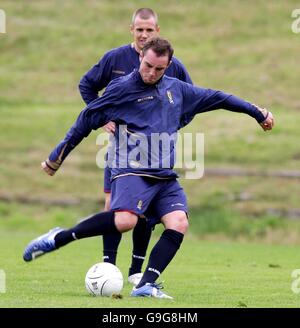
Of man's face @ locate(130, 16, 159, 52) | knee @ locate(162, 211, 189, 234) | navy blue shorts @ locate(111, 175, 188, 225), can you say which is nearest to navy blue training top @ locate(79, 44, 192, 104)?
man's face @ locate(130, 16, 159, 52)

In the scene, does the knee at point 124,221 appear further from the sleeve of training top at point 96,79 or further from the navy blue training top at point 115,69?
the sleeve of training top at point 96,79

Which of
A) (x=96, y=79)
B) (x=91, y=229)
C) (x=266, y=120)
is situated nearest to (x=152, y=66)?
(x=266, y=120)

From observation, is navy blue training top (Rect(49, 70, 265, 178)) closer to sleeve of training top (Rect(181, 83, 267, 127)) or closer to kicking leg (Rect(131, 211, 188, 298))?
sleeve of training top (Rect(181, 83, 267, 127))

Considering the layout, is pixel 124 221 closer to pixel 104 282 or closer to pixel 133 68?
pixel 104 282

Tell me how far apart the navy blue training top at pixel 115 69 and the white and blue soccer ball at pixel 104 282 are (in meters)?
2.74

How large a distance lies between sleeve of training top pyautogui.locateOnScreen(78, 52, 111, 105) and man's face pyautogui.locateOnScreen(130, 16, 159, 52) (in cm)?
52

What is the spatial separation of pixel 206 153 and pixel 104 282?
20.6 meters

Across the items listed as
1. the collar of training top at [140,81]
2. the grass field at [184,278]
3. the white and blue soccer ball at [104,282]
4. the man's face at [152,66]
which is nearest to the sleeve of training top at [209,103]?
the collar of training top at [140,81]

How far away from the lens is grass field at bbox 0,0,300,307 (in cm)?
1290

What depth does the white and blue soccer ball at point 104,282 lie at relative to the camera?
1055cm

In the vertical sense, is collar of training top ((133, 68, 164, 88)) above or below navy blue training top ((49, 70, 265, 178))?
above

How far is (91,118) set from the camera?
35.4ft

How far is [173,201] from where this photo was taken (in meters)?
10.6

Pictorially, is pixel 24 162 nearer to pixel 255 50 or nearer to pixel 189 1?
pixel 255 50
